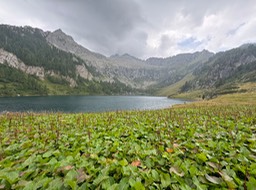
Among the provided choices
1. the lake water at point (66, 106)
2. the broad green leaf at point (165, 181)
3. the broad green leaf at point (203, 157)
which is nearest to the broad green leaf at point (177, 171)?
the broad green leaf at point (165, 181)

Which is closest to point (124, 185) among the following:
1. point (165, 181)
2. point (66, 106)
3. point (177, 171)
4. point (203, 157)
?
point (165, 181)

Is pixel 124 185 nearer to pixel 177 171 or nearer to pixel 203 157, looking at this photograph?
pixel 177 171

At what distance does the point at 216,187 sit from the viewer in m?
3.47

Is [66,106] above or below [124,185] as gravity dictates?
above

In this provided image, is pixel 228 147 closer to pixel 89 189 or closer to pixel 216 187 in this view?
pixel 216 187

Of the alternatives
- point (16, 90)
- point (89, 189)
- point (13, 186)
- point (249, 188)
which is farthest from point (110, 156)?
point (16, 90)

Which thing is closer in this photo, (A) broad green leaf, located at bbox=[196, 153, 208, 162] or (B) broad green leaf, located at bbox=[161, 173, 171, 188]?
(B) broad green leaf, located at bbox=[161, 173, 171, 188]

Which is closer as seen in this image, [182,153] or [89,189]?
[89,189]

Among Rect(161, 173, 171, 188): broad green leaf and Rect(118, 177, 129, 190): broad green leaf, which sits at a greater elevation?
Rect(118, 177, 129, 190): broad green leaf

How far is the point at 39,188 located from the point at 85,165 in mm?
1237

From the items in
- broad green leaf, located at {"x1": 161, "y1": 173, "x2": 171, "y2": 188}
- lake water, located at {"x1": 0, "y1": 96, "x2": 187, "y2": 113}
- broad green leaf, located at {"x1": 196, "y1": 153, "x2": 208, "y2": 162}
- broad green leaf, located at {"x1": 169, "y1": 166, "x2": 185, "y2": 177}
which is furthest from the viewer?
lake water, located at {"x1": 0, "y1": 96, "x2": 187, "y2": 113}

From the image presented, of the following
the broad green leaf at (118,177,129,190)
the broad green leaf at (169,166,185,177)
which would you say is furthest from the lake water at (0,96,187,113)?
the broad green leaf at (169,166,185,177)

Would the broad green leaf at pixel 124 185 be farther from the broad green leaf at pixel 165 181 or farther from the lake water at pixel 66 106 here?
the lake water at pixel 66 106

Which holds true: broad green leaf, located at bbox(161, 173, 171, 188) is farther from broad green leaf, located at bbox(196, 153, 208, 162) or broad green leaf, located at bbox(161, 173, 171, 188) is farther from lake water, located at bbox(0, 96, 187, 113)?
lake water, located at bbox(0, 96, 187, 113)
